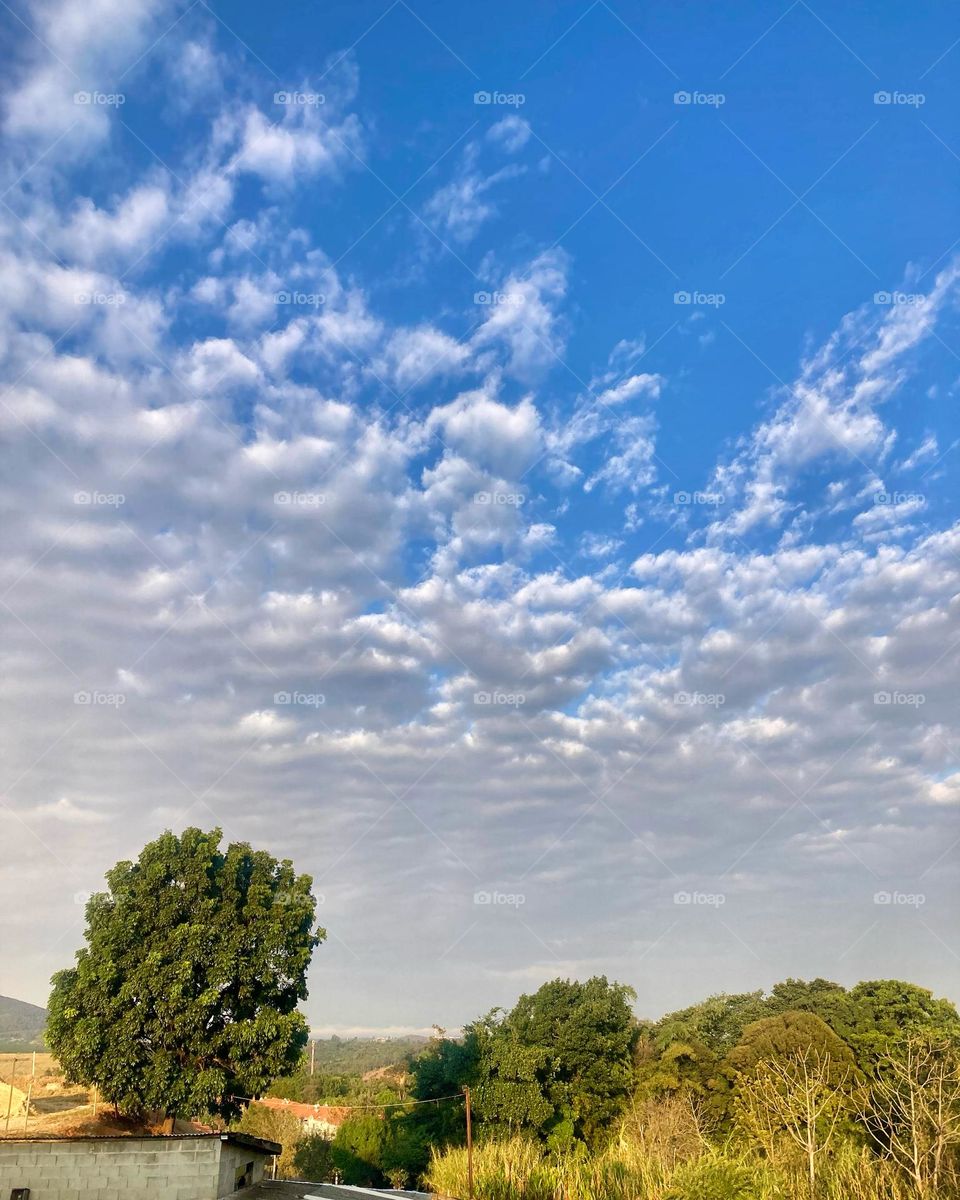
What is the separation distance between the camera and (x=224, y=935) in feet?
78.0

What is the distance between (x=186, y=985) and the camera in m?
22.7

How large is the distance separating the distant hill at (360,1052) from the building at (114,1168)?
94509 mm

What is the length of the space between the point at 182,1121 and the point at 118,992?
6.55 m

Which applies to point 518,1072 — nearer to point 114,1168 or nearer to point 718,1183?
point 114,1168

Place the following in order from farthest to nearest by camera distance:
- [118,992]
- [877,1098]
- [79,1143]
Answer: [877,1098] < [118,992] < [79,1143]

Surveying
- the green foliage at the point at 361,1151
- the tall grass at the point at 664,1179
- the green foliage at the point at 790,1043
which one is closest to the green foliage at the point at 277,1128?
the green foliage at the point at 361,1151

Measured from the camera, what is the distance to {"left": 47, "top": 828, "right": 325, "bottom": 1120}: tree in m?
22.0

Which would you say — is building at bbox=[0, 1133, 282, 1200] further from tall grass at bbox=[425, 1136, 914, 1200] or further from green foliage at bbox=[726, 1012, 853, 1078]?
green foliage at bbox=[726, 1012, 853, 1078]

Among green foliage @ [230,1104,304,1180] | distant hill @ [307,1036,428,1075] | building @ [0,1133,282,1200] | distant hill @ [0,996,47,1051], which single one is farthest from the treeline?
distant hill @ [307,1036,428,1075]

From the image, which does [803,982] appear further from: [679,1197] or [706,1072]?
[679,1197]

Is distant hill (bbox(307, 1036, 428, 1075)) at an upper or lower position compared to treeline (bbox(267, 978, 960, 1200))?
lower

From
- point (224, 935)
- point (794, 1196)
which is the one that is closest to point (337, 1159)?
point (224, 935)

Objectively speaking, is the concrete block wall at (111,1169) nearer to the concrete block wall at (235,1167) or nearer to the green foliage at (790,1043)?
the concrete block wall at (235,1167)

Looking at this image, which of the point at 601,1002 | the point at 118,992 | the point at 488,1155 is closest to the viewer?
the point at 488,1155
